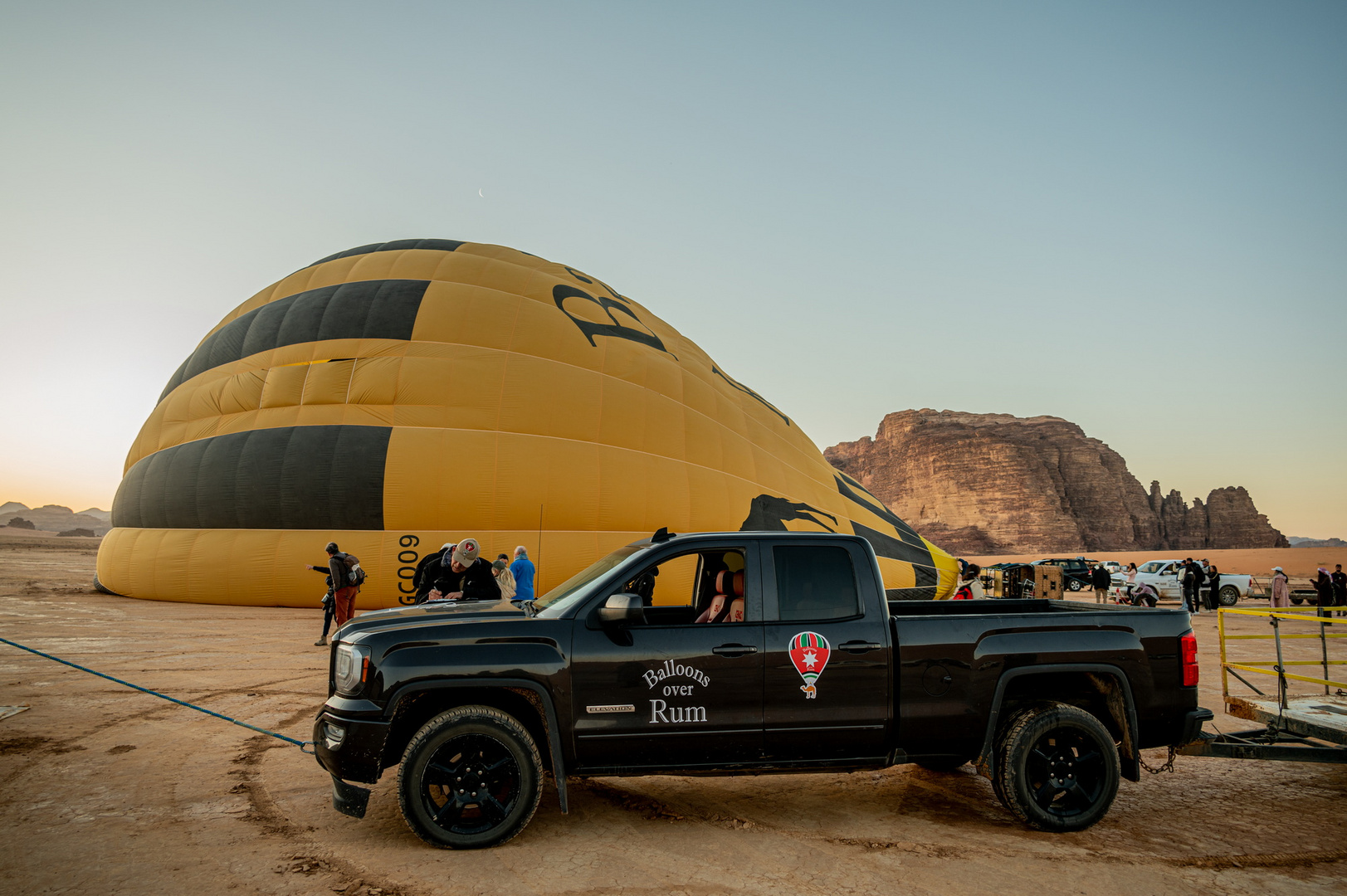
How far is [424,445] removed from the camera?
1608 centimetres

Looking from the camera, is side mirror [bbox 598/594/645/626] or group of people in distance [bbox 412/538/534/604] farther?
group of people in distance [bbox 412/538/534/604]

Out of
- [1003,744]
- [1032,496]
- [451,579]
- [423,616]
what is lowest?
[1003,744]

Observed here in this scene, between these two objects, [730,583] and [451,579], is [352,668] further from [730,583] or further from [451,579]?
[451,579]

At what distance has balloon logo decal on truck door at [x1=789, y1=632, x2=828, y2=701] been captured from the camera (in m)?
4.46

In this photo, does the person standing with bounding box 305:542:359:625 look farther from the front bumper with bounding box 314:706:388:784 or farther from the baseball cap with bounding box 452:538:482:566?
the front bumper with bounding box 314:706:388:784

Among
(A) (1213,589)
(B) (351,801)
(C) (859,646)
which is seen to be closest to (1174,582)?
(A) (1213,589)

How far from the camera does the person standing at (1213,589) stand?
78.8ft

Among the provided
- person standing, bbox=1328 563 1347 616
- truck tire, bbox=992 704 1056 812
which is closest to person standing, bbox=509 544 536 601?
truck tire, bbox=992 704 1056 812

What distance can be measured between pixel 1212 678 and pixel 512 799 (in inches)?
400

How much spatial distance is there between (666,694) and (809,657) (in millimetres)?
903

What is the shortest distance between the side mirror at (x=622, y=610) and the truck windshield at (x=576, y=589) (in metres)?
0.31

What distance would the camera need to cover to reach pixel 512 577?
12.3m

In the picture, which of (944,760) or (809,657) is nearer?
(809,657)

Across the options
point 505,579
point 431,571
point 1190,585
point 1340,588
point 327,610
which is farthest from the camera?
point 1190,585
